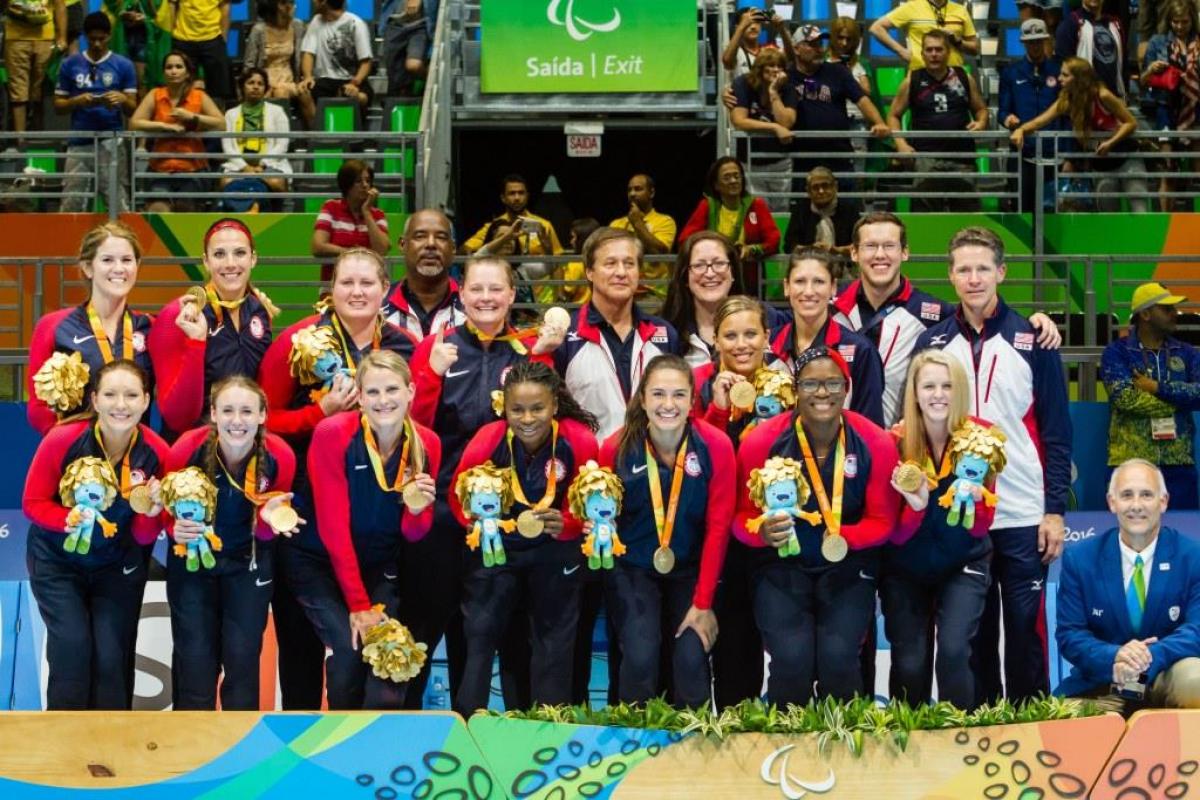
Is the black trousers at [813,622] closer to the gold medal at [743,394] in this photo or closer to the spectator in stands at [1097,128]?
the gold medal at [743,394]

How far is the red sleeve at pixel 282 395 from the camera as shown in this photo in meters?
7.96

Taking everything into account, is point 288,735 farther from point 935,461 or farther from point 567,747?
point 935,461

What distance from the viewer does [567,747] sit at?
668 centimetres

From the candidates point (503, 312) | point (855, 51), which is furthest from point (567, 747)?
point (855, 51)

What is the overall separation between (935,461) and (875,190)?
22.0ft

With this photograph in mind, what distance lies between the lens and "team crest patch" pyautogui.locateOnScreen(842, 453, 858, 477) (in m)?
7.54

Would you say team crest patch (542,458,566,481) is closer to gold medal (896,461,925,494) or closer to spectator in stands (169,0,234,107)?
gold medal (896,461,925,494)

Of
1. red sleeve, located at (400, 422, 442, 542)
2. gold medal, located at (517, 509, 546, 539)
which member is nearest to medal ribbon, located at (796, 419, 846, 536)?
gold medal, located at (517, 509, 546, 539)

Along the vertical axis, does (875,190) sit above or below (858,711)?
above

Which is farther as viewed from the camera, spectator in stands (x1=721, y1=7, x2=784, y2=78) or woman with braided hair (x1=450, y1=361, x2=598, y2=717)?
spectator in stands (x1=721, y1=7, x2=784, y2=78)

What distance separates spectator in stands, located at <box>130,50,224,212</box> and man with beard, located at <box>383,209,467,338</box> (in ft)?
17.9

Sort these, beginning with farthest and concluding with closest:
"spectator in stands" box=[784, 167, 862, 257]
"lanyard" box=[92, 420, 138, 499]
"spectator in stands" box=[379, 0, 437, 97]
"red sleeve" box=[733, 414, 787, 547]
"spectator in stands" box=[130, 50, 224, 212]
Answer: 1. "spectator in stands" box=[379, 0, 437, 97]
2. "spectator in stands" box=[130, 50, 224, 212]
3. "spectator in stands" box=[784, 167, 862, 257]
4. "red sleeve" box=[733, 414, 787, 547]
5. "lanyard" box=[92, 420, 138, 499]

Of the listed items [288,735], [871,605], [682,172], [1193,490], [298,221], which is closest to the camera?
[288,735]

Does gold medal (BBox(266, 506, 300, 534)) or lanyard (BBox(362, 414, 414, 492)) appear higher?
lanyard (BBox(362, 414, 414, 492))
